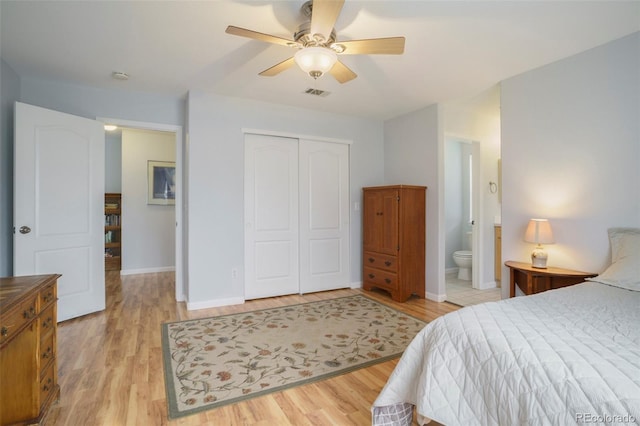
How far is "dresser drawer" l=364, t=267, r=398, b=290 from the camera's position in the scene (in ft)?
13.0

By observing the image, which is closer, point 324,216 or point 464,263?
point 324,216

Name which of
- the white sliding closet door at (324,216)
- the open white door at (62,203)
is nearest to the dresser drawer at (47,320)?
the open white door at (62,203)

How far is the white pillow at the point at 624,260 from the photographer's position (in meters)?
2.04

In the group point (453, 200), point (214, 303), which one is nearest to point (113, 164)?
point (214, 303)

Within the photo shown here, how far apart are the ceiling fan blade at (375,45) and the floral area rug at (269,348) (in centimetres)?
221

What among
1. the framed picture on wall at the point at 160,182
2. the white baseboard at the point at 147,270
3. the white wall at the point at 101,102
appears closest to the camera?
the white wall at the point at 101,102

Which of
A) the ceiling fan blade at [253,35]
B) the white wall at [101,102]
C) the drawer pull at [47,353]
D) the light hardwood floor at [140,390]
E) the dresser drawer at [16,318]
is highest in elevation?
the white wall at [101,102]

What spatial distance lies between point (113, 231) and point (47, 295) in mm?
4619

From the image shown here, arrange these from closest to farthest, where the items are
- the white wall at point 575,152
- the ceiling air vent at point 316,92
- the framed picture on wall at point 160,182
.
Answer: the white wall at point 575,152 < the ceiling air vent at point 316,92 < the framed picture on wall at point 160,182

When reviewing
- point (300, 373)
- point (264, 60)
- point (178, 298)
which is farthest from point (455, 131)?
point (178, 298)

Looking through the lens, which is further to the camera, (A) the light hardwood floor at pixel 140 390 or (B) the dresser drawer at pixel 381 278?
(B) the dresser drawer at pixel 381 278

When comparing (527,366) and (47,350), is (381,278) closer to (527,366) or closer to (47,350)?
(527,366)

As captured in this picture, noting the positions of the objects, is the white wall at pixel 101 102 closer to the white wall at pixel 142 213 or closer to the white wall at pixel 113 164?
the white wall at pixel 142 213

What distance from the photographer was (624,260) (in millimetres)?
2174
